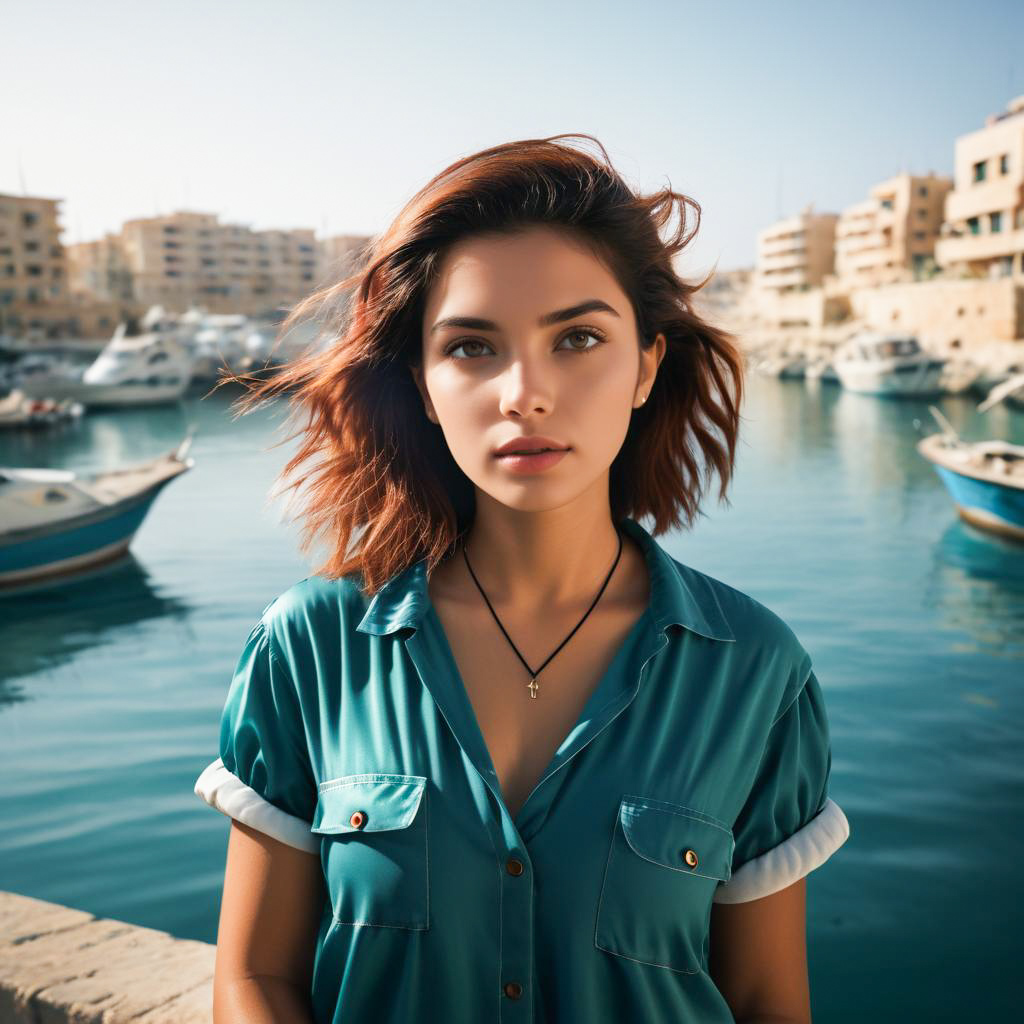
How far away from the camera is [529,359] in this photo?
1.34 m

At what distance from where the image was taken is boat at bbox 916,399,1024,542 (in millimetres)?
12289

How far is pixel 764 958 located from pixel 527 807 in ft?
1.28

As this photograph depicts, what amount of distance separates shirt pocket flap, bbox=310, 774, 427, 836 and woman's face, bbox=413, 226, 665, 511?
382mm

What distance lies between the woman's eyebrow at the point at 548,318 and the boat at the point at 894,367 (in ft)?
120

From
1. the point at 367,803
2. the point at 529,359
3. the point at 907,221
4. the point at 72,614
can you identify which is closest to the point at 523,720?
the point at 367,803

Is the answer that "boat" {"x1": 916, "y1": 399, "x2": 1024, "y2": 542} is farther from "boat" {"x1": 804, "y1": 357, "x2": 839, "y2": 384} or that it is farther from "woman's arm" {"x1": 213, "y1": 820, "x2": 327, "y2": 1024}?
"boat" {"x1": 804, "y1": 357, "x2": 839, "y2": 384}

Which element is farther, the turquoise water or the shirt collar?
the turquoise water

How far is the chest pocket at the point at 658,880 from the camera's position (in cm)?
123

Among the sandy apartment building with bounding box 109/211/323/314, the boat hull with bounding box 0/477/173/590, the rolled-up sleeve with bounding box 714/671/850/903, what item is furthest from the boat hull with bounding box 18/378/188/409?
the sandy apartment building with bounding box 109/211/323/314

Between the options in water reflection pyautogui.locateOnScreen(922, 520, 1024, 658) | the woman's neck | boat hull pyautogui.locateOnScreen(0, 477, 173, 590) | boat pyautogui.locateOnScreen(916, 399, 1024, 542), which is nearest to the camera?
the woman's neck

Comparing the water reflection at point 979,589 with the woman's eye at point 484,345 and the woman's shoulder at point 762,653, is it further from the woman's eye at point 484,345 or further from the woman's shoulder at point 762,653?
the woman's eye at point 484,345

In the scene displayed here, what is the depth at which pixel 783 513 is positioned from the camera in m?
15.9

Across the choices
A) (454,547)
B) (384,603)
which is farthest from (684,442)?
(384,603)

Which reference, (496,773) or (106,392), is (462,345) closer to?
(496,773)
